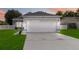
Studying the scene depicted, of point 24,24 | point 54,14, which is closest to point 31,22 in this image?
point 24,24

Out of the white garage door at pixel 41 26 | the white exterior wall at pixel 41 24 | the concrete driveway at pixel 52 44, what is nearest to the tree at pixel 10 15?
the white exterior wall at pixel 41 24

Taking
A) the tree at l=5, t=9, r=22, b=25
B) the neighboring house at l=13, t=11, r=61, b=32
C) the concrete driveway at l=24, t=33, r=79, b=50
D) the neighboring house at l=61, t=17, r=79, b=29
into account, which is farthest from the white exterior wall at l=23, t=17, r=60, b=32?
the concrete driveway at l=24, t=33, r=79, b=50

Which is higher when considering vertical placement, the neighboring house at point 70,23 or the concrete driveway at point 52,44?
the concrete driveway at point 52,44

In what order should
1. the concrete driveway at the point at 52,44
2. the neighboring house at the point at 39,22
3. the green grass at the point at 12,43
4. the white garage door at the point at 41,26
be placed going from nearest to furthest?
the concrete driveway at the point at 52,44, the green grass at the point at 12,43, the white garage door at the point at 41,26, the neighboring house at the point at 39,22

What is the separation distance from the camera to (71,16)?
28531 mm

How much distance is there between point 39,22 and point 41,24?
0.38 m

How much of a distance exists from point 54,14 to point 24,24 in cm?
404

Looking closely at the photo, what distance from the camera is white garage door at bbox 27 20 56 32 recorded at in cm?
2864

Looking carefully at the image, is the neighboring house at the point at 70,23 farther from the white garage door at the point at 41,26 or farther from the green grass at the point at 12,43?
the green grass at the point at 12,43

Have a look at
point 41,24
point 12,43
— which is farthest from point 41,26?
point 12,43

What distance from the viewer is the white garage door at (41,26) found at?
28.6 m

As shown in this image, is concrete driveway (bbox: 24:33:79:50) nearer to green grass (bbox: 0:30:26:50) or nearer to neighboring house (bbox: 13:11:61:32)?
green grass (bbox: 0:30:26:50)
